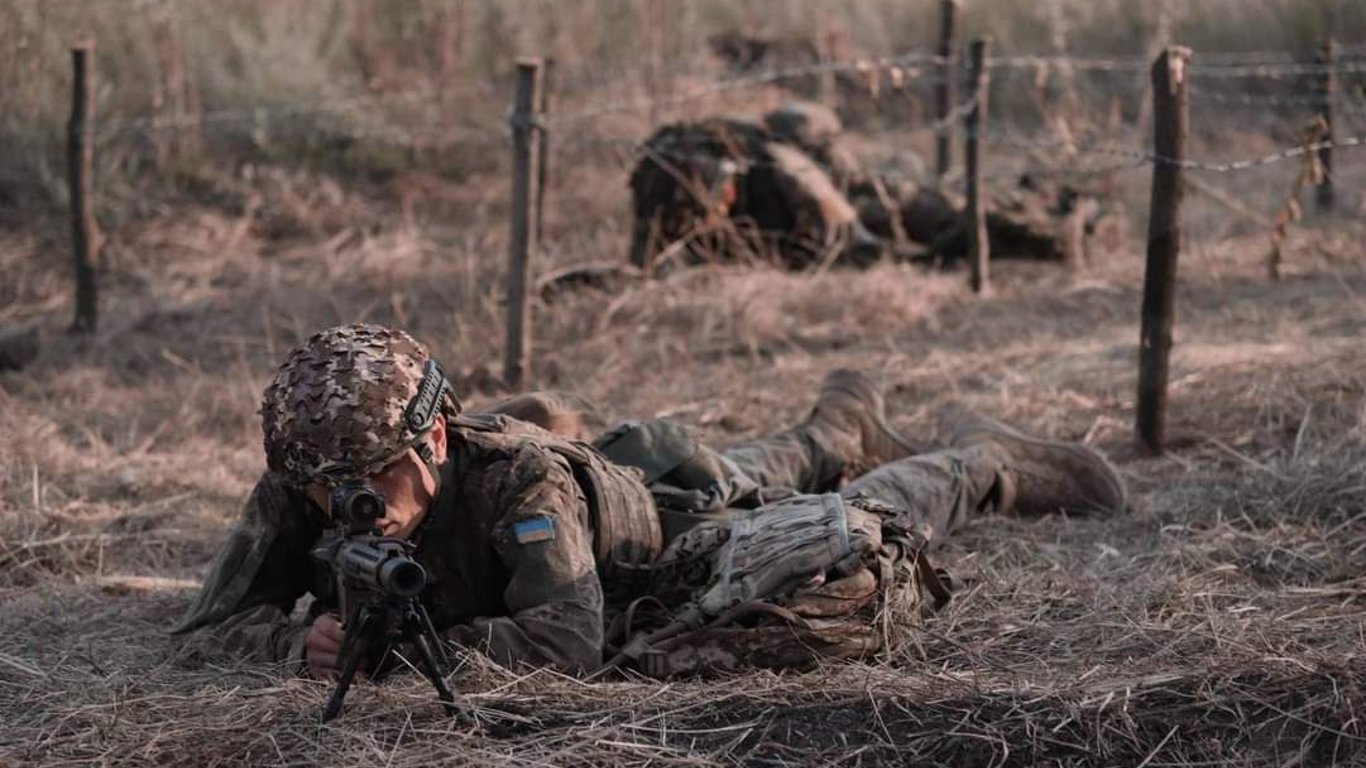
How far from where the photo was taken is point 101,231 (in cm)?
1080

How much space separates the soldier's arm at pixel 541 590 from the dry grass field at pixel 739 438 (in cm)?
10

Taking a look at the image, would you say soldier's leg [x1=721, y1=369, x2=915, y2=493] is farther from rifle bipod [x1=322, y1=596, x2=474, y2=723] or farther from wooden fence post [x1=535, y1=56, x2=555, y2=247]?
wooden fence post [x1=535, y1=56, x2=555, y2=247]

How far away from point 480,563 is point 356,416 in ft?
1.78

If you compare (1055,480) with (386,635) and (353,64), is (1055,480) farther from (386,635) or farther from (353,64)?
(353,64)

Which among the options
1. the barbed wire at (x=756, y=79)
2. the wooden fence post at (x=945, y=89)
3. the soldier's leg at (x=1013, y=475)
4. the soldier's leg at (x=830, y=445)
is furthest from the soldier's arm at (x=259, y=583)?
the wooden fence post at (x=945, y=89)

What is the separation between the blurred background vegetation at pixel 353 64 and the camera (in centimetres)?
1112

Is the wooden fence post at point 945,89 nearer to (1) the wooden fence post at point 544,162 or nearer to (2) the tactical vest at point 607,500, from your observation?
(1) the wooden fence post at point 544,162

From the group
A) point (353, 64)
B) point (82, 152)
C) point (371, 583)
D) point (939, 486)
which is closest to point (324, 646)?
point (371, 583)

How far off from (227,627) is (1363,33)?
12348mm

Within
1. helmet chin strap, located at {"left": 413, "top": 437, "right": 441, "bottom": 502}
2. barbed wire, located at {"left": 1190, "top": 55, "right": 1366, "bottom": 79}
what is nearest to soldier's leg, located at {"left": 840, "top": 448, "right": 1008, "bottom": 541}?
helmet chin strap, located at {"left": 413, "top": 437, "right": 441, "bottom": 502}

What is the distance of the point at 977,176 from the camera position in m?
9.45

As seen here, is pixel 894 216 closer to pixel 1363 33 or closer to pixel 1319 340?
pixel 1319 340

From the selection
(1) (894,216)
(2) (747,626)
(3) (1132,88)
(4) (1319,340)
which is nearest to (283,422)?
(2) (747,626)

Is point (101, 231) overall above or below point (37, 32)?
below
